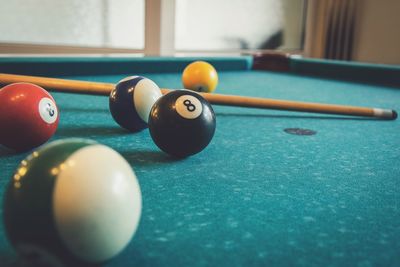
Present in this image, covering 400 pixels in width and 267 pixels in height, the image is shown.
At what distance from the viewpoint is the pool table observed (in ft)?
2.55

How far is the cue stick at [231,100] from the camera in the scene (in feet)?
6.93

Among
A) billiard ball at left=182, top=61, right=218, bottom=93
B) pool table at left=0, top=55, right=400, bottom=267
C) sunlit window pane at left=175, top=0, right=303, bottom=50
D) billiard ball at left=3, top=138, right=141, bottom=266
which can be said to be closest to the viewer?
billiard ball at left=3, top=138, right=141, bottom=266

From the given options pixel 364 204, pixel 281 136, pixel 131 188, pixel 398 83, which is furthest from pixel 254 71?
pixel 131 188

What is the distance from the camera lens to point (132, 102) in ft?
5.51

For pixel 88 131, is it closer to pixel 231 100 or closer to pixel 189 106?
pixel 189 106

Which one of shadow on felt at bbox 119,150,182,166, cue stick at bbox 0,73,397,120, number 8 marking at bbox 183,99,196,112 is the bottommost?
shadow on felt at bbox 119,150,182,166

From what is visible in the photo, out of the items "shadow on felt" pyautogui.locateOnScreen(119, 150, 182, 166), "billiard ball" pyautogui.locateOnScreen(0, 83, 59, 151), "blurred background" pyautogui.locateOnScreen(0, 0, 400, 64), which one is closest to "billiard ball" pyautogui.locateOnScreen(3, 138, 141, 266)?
"shadow on felt" pyautogui.locateOnScreen(119, 150, 182, 166)

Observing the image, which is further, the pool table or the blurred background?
the blurred background

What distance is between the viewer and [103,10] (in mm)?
5762

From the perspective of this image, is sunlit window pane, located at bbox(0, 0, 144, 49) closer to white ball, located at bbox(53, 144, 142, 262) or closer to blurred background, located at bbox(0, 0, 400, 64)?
blurred background, located at bbox(0, 0, 400, 64)

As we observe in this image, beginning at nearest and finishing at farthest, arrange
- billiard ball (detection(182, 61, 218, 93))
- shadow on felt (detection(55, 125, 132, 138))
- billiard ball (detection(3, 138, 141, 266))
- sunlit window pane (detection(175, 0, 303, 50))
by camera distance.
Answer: billiard ball (detection(3, 138, 141, 266)) → shadow on felt (detection(55, 125, 132, 138)) → billiard ball (detection(182, 61, 218, 93)) → sunlit window pane (detection(175, 0, 303, 50))

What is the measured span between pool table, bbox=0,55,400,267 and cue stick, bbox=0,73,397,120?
6 centimetres

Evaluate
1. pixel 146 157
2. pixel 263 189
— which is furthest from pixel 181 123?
pixel 263 189

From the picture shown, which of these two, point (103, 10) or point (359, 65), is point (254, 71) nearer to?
point (359, 65)
